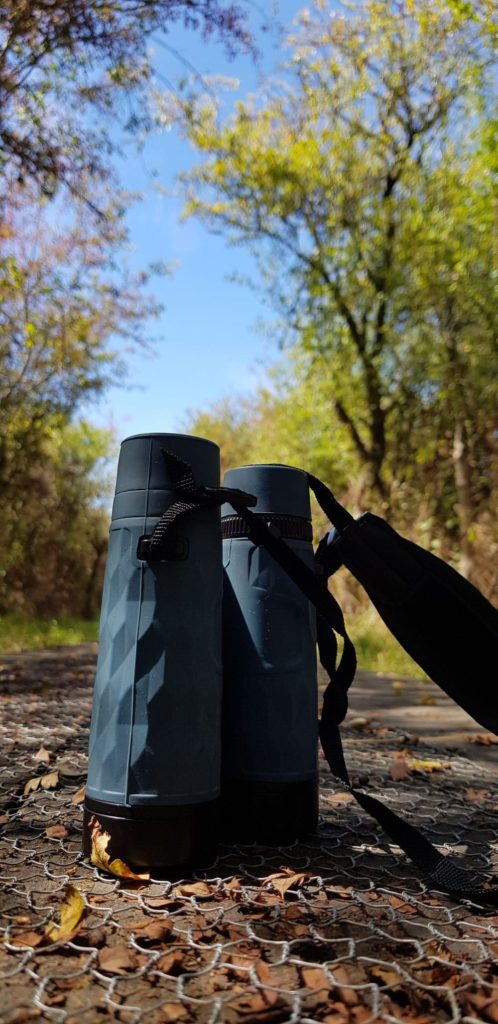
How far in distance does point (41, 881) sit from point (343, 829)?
0.88 meters

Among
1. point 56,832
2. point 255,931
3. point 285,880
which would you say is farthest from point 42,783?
point 255,931

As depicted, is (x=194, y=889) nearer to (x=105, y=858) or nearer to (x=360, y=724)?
(x=105, y=858)

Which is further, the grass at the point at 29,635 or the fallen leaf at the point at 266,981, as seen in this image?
the grass at the point at 29,635

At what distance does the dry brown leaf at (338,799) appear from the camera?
8.16 ft

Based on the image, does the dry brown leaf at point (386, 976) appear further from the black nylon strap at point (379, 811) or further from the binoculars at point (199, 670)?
the binoculars at point (199, 670)

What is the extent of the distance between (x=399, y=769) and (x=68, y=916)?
1.83m

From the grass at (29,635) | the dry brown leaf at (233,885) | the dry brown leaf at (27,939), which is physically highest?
the grass at (29,635)

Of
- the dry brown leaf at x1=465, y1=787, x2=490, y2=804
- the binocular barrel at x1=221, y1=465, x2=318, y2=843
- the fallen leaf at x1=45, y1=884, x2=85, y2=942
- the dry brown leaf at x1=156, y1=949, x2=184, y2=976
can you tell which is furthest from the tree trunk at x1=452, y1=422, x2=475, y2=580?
the dry brown leaf at x1=156, y1=949, x2=184, y2=976

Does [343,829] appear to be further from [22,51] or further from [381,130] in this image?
[381,130]

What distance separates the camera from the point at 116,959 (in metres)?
1.31

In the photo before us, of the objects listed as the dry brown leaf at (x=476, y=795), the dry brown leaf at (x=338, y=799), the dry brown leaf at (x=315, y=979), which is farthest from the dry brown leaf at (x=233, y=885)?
the dry brown leaf at (x=476, y=795)

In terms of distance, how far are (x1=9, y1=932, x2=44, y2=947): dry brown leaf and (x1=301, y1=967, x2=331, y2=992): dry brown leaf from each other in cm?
49

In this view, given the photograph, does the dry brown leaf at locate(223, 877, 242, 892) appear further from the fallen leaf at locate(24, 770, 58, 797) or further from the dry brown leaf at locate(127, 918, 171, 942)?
the fallen leaf at locate(24, 770, 58, 797)

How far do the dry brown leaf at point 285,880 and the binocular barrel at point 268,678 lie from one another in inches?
8.1
